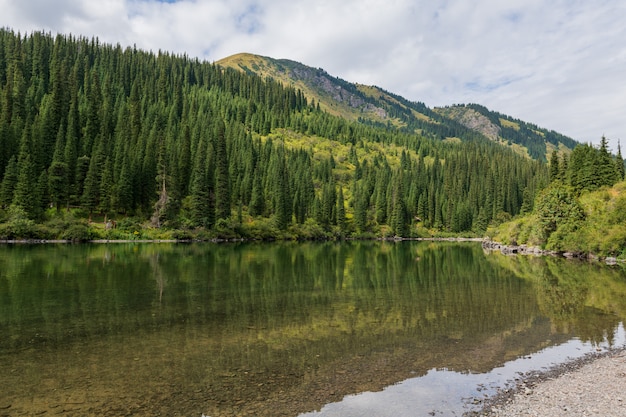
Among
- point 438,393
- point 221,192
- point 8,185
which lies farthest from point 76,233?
point 438,393

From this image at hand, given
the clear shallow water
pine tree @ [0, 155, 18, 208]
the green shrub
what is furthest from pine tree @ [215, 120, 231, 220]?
the clear shallow water

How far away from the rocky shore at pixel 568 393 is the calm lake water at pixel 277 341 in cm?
71

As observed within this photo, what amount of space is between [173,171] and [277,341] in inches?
3475

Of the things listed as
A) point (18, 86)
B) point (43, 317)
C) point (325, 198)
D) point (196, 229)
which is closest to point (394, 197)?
point (325, 198)

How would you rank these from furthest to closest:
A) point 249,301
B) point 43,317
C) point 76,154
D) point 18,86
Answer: point 18,86 → point 76,154 → point 249,301 → point 43,317

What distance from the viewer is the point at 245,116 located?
640ft

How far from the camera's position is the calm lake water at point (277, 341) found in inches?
435

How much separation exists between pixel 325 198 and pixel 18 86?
9591 centimetres

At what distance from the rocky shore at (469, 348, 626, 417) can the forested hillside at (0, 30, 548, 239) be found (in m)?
78.7

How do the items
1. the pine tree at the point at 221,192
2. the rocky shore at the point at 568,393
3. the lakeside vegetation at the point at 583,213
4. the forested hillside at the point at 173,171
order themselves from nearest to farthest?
the rocky shore at the point at 568,393
the lakeside vegetation at the point at 583,213
the forested hillside at the point at 173,171
the pine tree at the point at 221,192

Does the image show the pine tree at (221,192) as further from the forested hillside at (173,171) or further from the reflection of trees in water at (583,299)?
the reflection of trees in water at (583,299)

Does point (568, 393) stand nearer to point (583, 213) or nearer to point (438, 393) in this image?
point (438, 393)

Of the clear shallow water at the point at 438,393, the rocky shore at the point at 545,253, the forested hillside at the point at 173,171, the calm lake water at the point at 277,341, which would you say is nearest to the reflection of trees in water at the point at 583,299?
the calm lake water at the point at 277,341

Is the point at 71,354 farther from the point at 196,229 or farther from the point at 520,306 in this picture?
the point at 196,229
